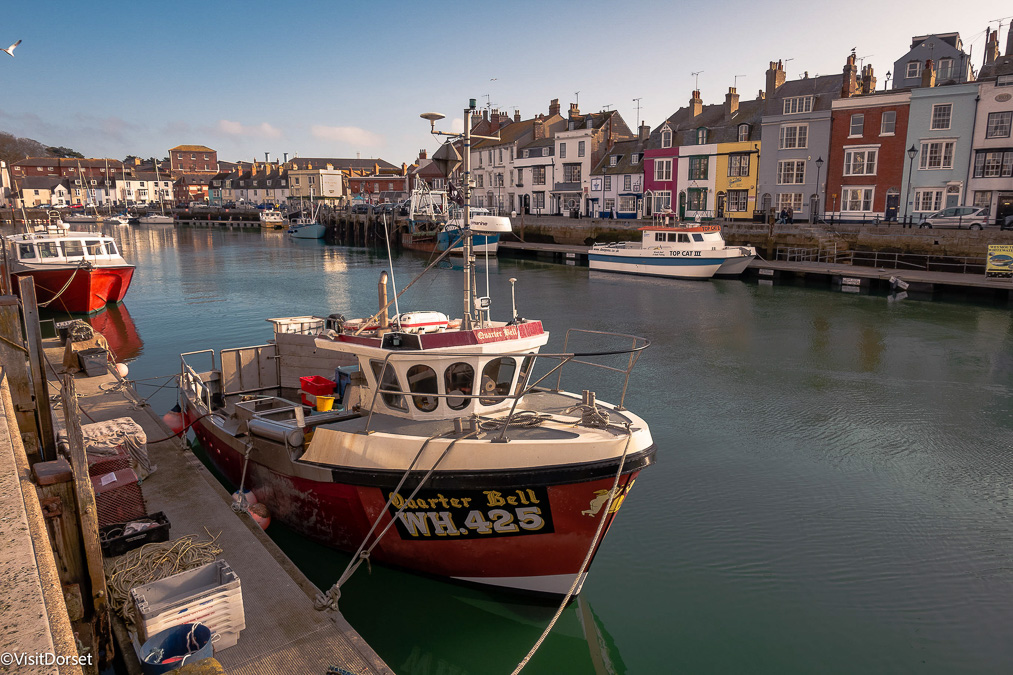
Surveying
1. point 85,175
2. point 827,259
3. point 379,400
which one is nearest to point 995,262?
point 827,259

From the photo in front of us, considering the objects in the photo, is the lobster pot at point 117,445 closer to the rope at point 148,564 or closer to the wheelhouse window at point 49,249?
the rope at point 148,564

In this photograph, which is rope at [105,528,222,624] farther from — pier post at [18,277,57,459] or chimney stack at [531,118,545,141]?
chimney stack at [531,118,545,141]

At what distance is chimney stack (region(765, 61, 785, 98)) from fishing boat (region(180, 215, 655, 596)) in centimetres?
4541

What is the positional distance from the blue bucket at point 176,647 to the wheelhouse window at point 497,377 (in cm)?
372

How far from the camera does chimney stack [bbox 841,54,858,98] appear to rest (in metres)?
41.2

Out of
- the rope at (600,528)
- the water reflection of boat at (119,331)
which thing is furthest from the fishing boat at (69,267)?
the rope at (600,528)

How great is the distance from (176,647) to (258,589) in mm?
1294

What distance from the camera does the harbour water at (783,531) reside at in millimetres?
7184

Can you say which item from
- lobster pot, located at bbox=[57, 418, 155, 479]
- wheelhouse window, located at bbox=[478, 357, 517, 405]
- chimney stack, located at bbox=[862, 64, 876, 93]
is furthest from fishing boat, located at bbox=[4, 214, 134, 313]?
chimney stack, located at bbox=[862, 64, 876, 93]

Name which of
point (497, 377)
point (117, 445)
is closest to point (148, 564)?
point (117, 445)

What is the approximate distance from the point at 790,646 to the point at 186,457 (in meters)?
8.53

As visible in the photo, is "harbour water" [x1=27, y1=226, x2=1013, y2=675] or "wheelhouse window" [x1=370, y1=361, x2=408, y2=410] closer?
"harbour water" [x1=27, y1=226, x2=1013, y2=675]

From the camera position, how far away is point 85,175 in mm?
135875

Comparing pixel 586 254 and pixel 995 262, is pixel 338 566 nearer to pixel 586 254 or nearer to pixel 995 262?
pixel 995 262
